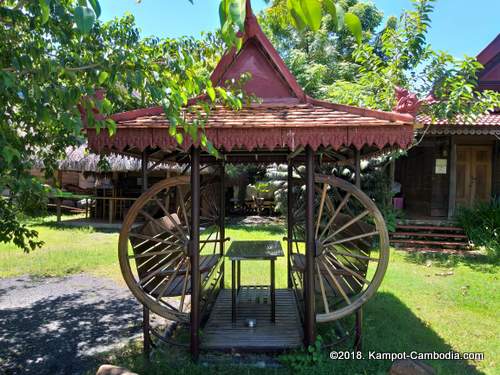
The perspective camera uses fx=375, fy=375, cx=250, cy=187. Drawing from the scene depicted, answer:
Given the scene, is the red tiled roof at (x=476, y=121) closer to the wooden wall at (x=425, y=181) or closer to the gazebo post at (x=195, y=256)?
the wooden wall at (x=425, y=181)

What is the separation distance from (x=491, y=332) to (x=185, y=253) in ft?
12.1

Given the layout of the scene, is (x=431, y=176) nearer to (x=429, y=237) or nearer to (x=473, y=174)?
(x=473, y=174)

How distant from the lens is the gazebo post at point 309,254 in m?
3.54

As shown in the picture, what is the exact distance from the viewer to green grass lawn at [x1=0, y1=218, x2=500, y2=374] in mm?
3604

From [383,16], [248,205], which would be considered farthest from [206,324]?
[383,16]

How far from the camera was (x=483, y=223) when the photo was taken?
29.8 feet

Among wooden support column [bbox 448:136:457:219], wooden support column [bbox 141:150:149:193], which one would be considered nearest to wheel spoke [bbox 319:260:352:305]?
wooden support column [bbox 141:150:149:193]

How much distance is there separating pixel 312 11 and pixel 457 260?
851cm

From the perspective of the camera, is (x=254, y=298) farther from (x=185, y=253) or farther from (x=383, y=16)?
(x=383, y=16)

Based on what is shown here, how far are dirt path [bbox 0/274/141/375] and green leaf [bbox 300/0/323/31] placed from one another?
12.2 ft

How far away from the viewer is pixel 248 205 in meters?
16.3

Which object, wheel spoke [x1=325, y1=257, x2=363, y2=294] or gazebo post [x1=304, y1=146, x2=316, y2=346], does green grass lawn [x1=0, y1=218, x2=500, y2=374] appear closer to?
gazebo post [x1=304, y1=146, x2=316, y2=346]

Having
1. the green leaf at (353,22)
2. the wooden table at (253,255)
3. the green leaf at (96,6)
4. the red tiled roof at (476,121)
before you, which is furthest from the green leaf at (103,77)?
the red tiled roof at (476,121)

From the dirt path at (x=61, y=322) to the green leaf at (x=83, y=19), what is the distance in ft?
11.1
